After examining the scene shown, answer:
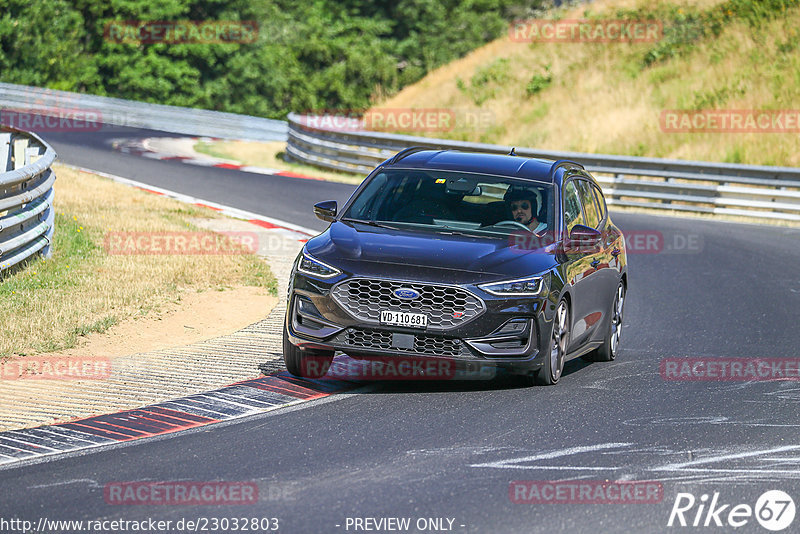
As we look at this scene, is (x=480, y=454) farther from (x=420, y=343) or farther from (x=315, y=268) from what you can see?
(x=315, y=268)

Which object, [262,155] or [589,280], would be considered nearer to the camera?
[589,280]

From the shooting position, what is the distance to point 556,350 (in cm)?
946

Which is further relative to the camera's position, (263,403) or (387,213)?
(387,213)

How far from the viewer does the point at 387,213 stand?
10070 mm

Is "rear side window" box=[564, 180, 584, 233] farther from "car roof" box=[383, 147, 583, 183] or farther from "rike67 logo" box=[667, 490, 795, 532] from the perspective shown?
"rike67 logo" box=[667, 490, 795, 532]

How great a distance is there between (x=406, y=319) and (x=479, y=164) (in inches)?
87.3

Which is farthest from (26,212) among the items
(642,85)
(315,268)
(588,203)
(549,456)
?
(642,85)

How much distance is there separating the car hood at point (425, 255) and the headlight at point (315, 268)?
5cm

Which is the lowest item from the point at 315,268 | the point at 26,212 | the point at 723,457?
the point at 26,212

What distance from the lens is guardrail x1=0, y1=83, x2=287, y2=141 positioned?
4194 centimetres

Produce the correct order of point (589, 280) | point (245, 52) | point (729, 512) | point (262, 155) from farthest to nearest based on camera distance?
point (245, 52)
point (262, 155)
point (589, 280)
point (729, 512)

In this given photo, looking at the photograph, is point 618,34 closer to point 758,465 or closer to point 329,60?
point 329,60

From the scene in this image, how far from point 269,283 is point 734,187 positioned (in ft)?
44.2

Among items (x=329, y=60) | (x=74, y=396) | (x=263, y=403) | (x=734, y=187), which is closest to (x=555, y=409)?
(x=263, y=403)
